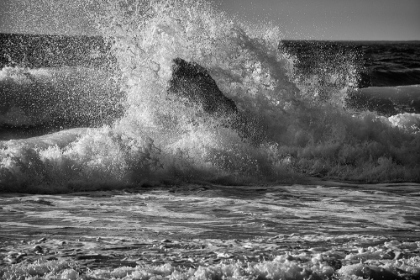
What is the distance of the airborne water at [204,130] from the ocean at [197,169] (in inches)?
1.1

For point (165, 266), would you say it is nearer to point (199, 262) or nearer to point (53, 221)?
point (199, 262)

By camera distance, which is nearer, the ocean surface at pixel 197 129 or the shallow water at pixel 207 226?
the shallow water at pixel 207 226

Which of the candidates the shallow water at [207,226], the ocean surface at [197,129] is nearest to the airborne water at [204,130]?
the ocean surface at [197,129]

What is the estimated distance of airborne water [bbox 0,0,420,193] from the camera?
8.44m

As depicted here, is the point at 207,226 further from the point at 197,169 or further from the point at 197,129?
the point at 197,129

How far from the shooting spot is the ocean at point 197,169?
4730 millimetres

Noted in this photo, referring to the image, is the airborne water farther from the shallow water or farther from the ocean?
the shallow water

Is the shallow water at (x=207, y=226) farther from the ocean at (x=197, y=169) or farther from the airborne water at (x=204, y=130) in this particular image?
the airborne water at (x=204, y=130)

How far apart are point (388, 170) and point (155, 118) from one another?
4.47 metres

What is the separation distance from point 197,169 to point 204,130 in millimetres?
1208

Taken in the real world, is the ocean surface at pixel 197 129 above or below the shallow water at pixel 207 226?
above

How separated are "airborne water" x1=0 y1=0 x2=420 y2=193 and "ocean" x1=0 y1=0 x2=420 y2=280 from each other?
3 cm

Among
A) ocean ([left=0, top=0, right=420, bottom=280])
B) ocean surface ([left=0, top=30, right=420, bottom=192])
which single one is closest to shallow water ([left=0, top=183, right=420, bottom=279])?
ocean ([left=0, top=0, right=420, bottom=280])

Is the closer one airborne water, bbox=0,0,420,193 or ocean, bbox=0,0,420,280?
ocean, bbox=0,0,420,280
